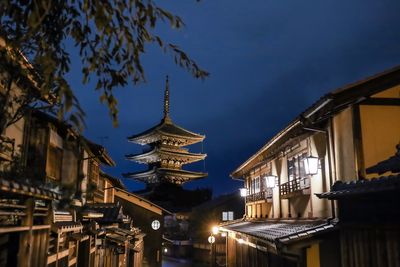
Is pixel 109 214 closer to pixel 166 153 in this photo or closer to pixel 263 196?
pixel 263 196

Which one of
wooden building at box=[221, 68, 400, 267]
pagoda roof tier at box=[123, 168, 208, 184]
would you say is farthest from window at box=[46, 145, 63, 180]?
pagoda roof tier at box=[123, 168, 208, 184]

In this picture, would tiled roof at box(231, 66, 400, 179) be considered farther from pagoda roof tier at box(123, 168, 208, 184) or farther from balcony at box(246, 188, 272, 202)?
pagoda roof tier at box(123, 168, 208, 184)

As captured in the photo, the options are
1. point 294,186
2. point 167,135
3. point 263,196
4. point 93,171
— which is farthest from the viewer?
point 167,135

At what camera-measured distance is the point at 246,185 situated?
28594mm

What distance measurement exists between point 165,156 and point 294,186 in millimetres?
33756

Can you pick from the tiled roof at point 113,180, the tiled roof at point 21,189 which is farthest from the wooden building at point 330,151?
the tiled roof at point 113,180

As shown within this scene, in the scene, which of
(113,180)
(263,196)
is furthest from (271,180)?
(113,180)

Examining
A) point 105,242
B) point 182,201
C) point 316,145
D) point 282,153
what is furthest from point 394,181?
point 182,201

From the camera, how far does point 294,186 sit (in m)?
15.7

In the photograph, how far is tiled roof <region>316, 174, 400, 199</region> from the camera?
7.56 m

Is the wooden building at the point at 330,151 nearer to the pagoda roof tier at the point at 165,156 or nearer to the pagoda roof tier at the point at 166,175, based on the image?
the pagoda roof tier at the point at 165,156

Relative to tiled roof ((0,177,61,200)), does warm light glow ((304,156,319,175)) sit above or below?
above

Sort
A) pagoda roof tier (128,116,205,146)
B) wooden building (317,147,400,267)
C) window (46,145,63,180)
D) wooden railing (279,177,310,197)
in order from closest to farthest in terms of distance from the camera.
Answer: wooden building (317,147,400,267), wooden railing (279,177,310,197), window (46,145,63,180), pagoda roof tier (128,116,205,146)

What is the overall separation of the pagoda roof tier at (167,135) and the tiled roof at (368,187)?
3757 centimetres
